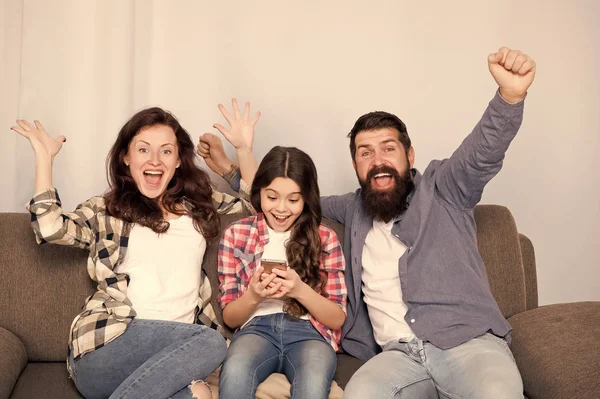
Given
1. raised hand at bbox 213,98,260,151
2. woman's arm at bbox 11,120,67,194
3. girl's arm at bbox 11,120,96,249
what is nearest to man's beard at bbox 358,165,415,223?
raised hand at bbox 213,98,260,151

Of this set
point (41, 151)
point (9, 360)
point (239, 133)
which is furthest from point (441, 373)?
point (41, 151)

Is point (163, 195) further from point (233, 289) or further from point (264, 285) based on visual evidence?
point (264, 285)

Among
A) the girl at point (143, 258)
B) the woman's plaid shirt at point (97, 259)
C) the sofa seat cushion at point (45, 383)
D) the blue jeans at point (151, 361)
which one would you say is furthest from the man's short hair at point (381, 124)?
the sofa seat cushion at point (45, 383)

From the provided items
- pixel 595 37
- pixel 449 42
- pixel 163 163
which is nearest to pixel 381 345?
pixel 163 163

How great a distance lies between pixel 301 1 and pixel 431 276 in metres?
1.63

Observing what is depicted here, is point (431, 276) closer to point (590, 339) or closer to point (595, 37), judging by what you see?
point (590, 339)

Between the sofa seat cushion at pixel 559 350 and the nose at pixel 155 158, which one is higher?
the nose at pixel 155 158

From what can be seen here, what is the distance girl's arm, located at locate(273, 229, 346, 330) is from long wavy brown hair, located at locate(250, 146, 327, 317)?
0.04 metres

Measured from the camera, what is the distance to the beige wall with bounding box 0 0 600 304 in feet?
10.2

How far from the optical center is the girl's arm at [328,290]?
91.0 inches

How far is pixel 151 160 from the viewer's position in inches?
99.3

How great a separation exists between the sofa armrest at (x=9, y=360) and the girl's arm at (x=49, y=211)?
1.23ft

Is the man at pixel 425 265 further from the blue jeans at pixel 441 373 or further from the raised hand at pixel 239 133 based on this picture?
the raised hand at pixel 239 133

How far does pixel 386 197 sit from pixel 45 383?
4.47 ft
